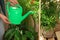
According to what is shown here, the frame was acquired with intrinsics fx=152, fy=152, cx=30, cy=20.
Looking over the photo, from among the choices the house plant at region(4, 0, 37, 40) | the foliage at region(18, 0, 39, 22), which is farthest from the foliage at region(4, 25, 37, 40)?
the foliage at region(18, 0, 39, 22)

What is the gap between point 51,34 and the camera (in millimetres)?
1691

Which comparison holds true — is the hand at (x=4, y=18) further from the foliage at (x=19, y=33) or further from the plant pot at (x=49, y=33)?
the plant pot at (x=49, y=33)

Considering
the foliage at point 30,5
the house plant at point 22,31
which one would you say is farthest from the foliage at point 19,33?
the foliage at point 30,5

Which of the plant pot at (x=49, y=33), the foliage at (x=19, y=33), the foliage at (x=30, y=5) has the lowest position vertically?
the plant pot at (x=49, y=33)

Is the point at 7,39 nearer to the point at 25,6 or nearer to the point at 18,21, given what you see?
the point at 18,21

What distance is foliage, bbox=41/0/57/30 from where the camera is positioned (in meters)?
1.64

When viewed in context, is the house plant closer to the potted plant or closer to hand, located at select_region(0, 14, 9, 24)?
hand, located at select_region(0, 14, 9, 24)

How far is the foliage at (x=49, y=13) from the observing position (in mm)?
1639

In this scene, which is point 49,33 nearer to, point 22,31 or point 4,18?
point 22,31

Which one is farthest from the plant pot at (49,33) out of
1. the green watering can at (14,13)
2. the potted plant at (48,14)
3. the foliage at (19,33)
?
the green watering can at (14,13)

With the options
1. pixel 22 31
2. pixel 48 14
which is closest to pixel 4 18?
pixel 22 31

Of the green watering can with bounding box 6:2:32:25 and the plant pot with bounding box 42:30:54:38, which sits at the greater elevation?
the green watering can with bounding box 6:2:32:25

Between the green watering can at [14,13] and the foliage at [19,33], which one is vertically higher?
the green watering can at [14,13]

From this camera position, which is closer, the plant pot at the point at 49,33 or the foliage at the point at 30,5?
the foliage at the point at 30,5
